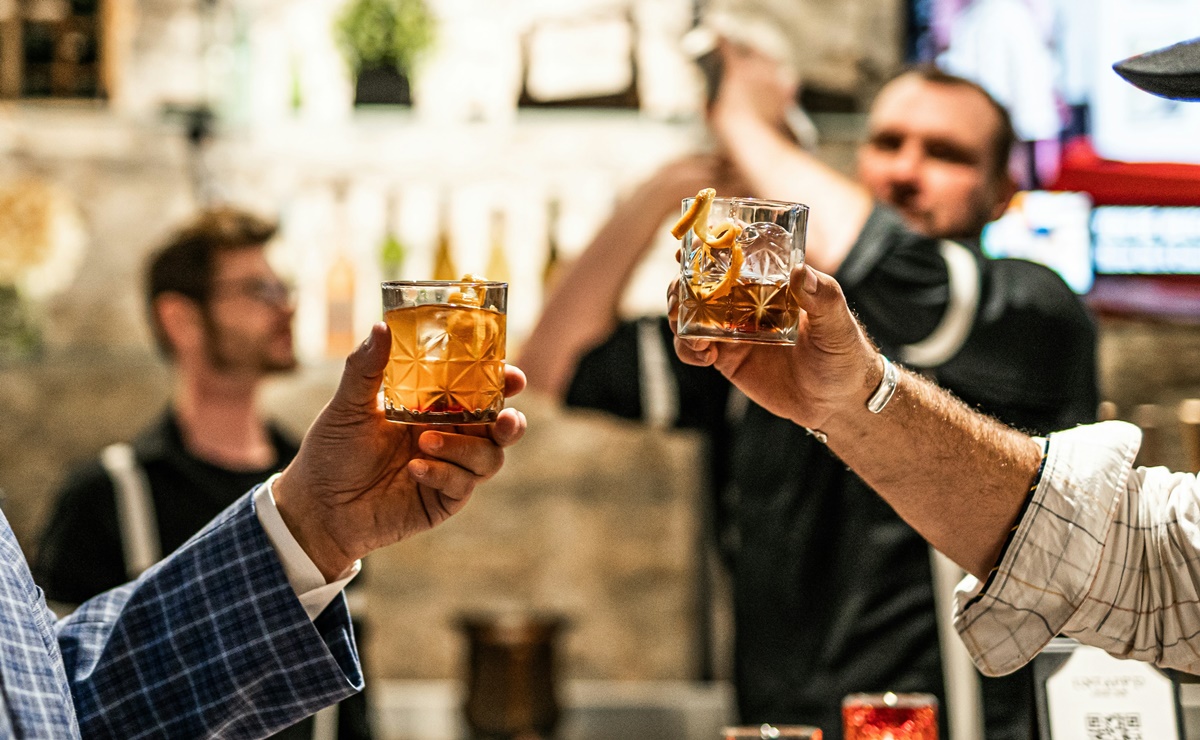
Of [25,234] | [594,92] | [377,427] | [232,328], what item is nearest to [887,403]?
[377,427]

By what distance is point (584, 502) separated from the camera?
138 inches

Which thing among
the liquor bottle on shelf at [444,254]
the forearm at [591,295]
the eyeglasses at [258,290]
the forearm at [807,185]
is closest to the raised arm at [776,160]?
the forearm at [807,185]

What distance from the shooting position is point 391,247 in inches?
133

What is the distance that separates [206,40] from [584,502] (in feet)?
5.74

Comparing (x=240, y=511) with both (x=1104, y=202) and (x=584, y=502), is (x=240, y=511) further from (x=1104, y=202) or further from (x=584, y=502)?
(x=1104, y=202)

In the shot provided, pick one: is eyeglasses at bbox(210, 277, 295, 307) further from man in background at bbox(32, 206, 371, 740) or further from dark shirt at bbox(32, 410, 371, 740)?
dark shirt at bbox(32, 410, 371, 740)

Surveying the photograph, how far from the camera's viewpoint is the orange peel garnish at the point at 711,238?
1.08 m

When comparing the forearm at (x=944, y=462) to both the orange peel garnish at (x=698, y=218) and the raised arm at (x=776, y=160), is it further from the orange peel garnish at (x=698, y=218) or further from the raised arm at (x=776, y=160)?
the raised arm at (x=776, y=160)

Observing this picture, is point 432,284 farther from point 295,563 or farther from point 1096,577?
point 1096,577

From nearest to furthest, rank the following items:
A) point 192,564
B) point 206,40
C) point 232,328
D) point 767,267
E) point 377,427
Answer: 1. point 767,267
2. point 377,427
3. point 192,564
4. point 232,328
5. point 206,40

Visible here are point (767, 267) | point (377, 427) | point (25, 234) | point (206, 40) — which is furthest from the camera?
point (206, 40)

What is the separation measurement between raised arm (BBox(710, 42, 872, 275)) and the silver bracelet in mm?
959

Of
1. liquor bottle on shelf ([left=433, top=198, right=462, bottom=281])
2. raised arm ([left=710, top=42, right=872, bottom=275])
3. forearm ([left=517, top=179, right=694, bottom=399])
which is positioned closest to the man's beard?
liquor bottle on shelf ([left=433, top=198, right=462, bottom=281])

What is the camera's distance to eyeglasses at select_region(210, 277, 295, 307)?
302 centimetres
